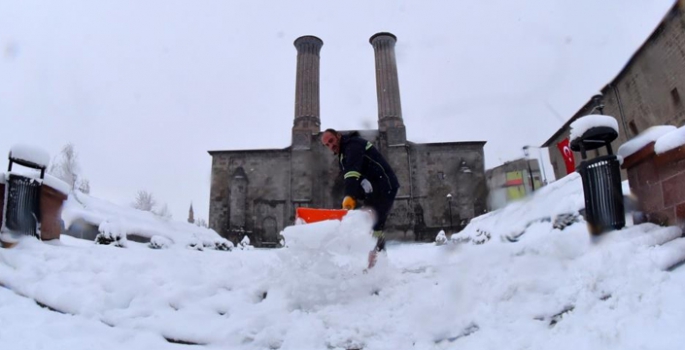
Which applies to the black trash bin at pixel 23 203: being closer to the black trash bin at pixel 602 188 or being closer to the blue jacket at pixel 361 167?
the blue jacket at pixel 361 167

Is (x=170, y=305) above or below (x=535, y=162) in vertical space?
below

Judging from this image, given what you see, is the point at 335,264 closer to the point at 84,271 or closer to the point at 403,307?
the point at 403,307

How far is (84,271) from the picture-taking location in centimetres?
412

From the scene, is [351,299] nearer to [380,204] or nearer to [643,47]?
[380,204]

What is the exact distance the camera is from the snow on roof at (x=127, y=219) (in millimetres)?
10102

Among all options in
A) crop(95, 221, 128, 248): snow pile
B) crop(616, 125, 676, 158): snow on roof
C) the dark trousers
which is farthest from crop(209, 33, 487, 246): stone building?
crop(616, 125, 676, 158): snow on roof

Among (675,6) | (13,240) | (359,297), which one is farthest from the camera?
(675,6)

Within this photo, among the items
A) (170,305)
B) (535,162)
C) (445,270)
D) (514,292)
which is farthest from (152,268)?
(535,162)

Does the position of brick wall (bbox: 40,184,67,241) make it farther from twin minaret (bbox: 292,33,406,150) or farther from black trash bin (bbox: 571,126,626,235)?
twin minaret (bbox: 292,33,406,150)

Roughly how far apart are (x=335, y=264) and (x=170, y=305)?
1.41 m

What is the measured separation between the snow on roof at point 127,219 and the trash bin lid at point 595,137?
873cm

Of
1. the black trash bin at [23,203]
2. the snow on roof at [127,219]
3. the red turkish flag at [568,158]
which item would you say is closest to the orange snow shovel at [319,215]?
the black trash bin at [23,203]

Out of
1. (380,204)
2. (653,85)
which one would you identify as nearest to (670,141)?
(380,204)

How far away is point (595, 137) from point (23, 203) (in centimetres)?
628
